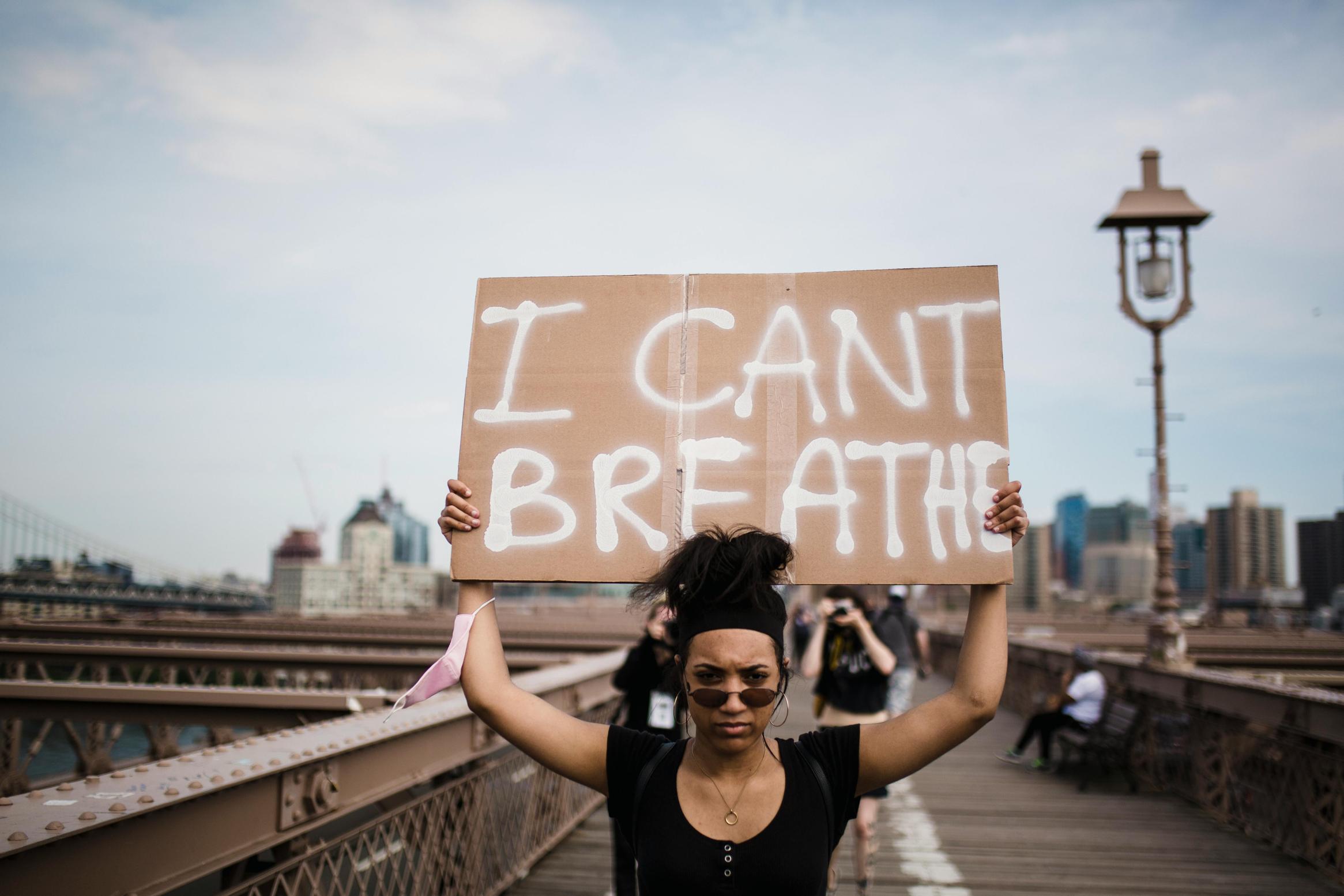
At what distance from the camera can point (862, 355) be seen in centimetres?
243

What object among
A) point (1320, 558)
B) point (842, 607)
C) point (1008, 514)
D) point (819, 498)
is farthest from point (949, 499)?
point (1320, 558)

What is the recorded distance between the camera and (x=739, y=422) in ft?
7.88

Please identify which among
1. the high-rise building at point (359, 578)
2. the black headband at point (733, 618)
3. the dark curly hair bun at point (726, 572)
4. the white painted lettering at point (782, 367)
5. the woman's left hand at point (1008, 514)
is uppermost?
the white painted lettering at point (782, 367)

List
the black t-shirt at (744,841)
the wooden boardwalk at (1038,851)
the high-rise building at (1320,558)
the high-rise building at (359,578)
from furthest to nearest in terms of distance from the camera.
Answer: the high-rise building at (359,578) < the high-rise building at (1320,558) < the wooden boardwalk at (1038,851) < the black t-shirt at (744,841)

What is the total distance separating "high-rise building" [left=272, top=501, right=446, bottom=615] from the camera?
109688mm

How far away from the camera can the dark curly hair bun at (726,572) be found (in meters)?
2.05

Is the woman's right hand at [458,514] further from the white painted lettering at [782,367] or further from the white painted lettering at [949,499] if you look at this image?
the white painted lettering at [949,499]

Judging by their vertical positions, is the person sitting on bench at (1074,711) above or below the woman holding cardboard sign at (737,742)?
below

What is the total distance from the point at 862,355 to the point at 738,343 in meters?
0.33

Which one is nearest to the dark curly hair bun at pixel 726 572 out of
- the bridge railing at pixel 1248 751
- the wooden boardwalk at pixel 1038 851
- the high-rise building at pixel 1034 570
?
the wooden boardwalk at pixel 1038 851

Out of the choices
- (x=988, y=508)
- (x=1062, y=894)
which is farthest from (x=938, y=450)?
(x=1062, y=894)

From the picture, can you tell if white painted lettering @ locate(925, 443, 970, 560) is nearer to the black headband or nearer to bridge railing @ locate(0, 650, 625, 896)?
the black headband

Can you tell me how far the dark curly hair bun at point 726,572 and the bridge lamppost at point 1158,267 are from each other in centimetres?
920

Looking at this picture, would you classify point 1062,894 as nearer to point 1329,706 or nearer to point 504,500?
point 1329,706
